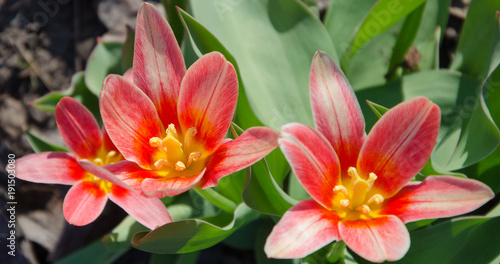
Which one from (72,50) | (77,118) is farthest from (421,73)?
(72,50)

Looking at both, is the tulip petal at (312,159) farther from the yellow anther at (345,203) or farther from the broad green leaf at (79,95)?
the broad green leaf at (79,95)

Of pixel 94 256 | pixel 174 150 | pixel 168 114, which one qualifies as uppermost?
pixel 168 114

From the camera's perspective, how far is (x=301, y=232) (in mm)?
1159

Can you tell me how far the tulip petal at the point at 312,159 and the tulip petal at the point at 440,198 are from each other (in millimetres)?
203

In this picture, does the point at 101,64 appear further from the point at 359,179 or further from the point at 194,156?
the point at 359,179

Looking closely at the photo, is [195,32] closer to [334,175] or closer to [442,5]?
[334,175]

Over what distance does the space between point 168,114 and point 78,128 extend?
0.40 metres

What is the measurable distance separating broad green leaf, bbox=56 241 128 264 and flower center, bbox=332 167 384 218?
1124 millimetres

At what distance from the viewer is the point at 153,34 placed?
139 cm

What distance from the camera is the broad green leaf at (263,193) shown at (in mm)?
1392

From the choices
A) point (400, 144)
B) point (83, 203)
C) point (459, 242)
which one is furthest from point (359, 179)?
point (83, 203)

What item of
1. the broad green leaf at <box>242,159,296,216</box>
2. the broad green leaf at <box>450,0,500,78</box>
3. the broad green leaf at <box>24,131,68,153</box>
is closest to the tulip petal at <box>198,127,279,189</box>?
the broad green leaf at <box>242,159,296,216</box>

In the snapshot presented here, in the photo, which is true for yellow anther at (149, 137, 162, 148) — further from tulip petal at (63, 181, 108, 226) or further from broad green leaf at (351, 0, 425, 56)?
broad green leaf at (351, 0, 425, 56)

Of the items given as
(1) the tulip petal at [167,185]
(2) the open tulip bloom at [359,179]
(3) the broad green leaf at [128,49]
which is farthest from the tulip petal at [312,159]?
(3) the broad green leaf at [128,49]
